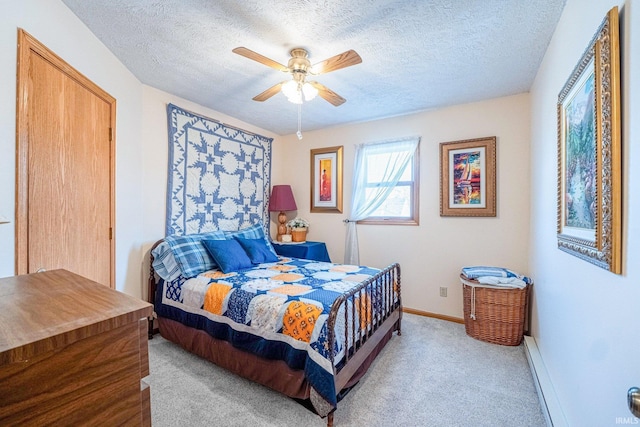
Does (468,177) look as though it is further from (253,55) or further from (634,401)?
(634,401)

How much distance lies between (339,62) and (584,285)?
180 centimetres

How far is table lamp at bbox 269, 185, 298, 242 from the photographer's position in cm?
406

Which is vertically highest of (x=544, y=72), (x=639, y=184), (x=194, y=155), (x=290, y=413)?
(x=544, y=72)

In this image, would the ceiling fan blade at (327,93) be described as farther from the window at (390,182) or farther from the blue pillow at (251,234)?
the blue pillow at (251,234)

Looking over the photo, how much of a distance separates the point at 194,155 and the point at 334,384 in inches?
106

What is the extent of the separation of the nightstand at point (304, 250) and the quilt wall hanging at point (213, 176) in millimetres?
575

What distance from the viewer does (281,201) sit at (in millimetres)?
4066

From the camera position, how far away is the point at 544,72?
2.13m

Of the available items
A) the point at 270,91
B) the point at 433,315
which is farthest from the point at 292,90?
the point at 433,315

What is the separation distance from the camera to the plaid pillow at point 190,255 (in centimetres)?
252

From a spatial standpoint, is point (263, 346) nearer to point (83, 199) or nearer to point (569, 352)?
point (83, 199)

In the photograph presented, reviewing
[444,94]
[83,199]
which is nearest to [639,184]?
[444,94]

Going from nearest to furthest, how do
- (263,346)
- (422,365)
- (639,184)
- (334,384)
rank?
(639,184)
(334,384)
(263,346)
(422,365)

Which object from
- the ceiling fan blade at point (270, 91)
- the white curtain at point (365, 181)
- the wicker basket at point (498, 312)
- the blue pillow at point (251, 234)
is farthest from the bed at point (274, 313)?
the ceiling fan blade at point (270, 91)
